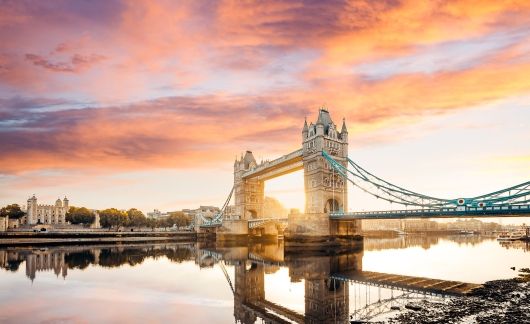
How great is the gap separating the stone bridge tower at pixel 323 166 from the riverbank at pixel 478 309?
3547 cm

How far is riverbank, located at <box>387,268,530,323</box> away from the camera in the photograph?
1706 cm

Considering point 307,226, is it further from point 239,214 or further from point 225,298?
point 239,214

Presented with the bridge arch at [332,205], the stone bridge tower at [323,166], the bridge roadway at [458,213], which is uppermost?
the stone bridge tower at [323,166]

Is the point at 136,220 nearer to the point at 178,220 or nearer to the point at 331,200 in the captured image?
the point at 178,220

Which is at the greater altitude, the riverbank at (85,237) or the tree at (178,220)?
the tree at (178,220)

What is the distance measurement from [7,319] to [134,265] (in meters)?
23.7

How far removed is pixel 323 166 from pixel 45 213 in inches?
5034

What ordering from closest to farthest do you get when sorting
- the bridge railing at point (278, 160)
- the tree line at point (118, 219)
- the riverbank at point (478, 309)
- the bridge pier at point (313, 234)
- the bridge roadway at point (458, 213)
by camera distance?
the riverbank at point (478, 309) < the bridge roadway at point (458, 213) < the bridge pier at point (313, 234) < the bridge railing at point (278, 160) < the tree line at point (118, 219)

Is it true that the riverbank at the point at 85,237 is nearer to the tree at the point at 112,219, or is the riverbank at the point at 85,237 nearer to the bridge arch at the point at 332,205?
the tree at the point at 112,219

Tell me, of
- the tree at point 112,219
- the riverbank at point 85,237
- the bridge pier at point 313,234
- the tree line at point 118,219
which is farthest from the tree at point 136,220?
the bridge pier at point 313,234

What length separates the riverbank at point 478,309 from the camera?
17062 millimetres

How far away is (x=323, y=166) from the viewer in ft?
199

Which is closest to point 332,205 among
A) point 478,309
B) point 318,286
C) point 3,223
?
point 318,286

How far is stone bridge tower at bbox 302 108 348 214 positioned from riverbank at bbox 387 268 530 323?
35467 mm
